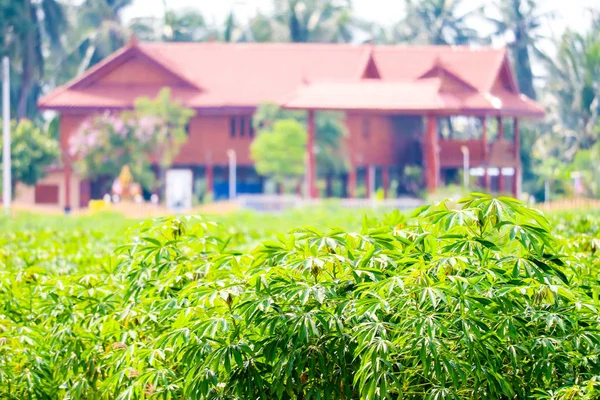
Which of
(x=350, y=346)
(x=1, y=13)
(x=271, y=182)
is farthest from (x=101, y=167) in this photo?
(x=350, y=346)

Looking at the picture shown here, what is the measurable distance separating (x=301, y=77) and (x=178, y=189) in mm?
7355

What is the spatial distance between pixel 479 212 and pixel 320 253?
2.97 feet

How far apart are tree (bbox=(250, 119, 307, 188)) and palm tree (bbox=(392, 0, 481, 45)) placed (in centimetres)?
2041

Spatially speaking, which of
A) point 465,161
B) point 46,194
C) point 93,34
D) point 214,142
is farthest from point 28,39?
point 465,161

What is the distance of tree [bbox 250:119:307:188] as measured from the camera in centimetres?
4503

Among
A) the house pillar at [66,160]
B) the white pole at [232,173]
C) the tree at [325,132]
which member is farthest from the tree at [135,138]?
the tree at [325,132]

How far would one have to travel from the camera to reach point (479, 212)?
721 centimetres

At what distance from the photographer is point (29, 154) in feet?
160

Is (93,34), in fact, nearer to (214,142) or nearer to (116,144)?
(214,142)

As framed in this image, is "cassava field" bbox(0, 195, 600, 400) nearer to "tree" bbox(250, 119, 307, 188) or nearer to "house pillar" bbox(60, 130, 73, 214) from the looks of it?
"tree" bbox(250, 119, 307, 188)

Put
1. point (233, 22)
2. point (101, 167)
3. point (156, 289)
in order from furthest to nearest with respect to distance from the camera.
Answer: point (233, 22), point (101, 167), point (156, 289)

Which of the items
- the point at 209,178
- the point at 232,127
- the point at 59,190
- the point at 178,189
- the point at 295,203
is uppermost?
the point at 232,127

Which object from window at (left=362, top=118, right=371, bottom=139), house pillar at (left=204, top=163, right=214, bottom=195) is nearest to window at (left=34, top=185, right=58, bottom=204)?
house pillar at (left=204, top=163, right=214, bottom=195)

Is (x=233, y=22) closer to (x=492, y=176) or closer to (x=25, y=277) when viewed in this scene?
(x=492, y=176)
